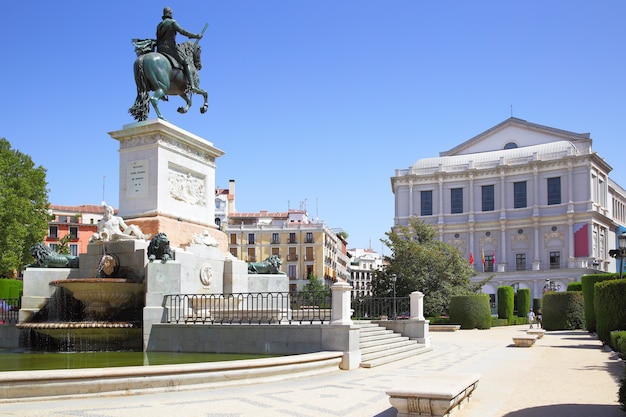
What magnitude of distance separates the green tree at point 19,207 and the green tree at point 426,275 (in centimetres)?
2353

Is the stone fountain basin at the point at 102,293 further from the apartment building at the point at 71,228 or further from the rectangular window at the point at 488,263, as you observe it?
the rectangular window at the point at 488,263

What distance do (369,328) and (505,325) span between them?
32713 millimetres

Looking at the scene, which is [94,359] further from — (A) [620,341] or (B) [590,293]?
(B) [590,293]

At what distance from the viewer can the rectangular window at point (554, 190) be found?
75.6 m

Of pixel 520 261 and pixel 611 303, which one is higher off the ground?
pixel 520 261

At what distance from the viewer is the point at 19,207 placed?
1658 inches

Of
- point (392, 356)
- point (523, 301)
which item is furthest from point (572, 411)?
point (523, 301)

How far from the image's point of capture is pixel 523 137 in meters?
84.8

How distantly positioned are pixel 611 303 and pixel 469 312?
2012 centimetres

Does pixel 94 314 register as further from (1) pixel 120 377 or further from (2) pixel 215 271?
(1) pixel 120 377

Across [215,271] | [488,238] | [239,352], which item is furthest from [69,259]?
[488,238]

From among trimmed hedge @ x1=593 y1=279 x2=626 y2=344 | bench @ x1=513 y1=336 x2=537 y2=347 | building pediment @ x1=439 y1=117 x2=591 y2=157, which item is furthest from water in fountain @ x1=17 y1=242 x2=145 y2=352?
building pediment @ x1=439 y1=117 x2=591 y2=157

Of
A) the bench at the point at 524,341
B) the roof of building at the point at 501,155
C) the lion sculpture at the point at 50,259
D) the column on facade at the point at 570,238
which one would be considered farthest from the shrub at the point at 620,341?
the roof of building at the point at 501,155

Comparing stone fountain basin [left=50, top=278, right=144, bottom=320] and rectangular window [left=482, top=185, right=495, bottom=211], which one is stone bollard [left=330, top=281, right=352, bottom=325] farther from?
rectangular window [left=482, top=185, right=495, bottom=211]
